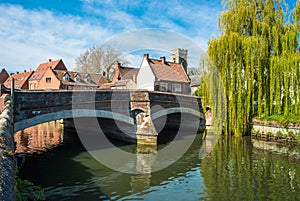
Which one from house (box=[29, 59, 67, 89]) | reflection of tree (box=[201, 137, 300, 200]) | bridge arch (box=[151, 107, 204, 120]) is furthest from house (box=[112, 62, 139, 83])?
reflection of tree (box=[201, 137, 300, 200])

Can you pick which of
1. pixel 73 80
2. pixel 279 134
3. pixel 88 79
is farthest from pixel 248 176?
pixel 73 80

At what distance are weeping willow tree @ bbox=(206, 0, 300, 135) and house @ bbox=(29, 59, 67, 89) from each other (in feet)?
92.2

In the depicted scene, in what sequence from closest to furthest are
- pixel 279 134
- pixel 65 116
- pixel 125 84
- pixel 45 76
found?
pixel 65 116, pixel 279 134, pixel 125 84, pixel 45 76

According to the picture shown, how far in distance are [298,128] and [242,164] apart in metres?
7.10

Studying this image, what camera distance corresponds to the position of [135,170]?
1124 centimetres

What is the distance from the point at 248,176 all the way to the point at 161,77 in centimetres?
2462

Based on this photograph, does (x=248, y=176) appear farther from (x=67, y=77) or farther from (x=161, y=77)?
(x=67, y=77)

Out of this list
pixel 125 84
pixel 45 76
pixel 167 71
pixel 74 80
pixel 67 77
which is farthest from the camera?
pixel 45 76

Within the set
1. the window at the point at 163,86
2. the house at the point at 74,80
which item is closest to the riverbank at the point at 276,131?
the window at the point at 163,86

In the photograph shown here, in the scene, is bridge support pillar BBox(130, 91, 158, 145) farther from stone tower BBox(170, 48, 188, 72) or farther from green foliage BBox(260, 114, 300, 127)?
stone tower BBox(170, 48, 188, 72)

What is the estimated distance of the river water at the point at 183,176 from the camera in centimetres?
823

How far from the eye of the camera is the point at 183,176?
10258mm

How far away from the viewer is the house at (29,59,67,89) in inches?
1576

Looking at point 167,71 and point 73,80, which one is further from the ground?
point 167,71
